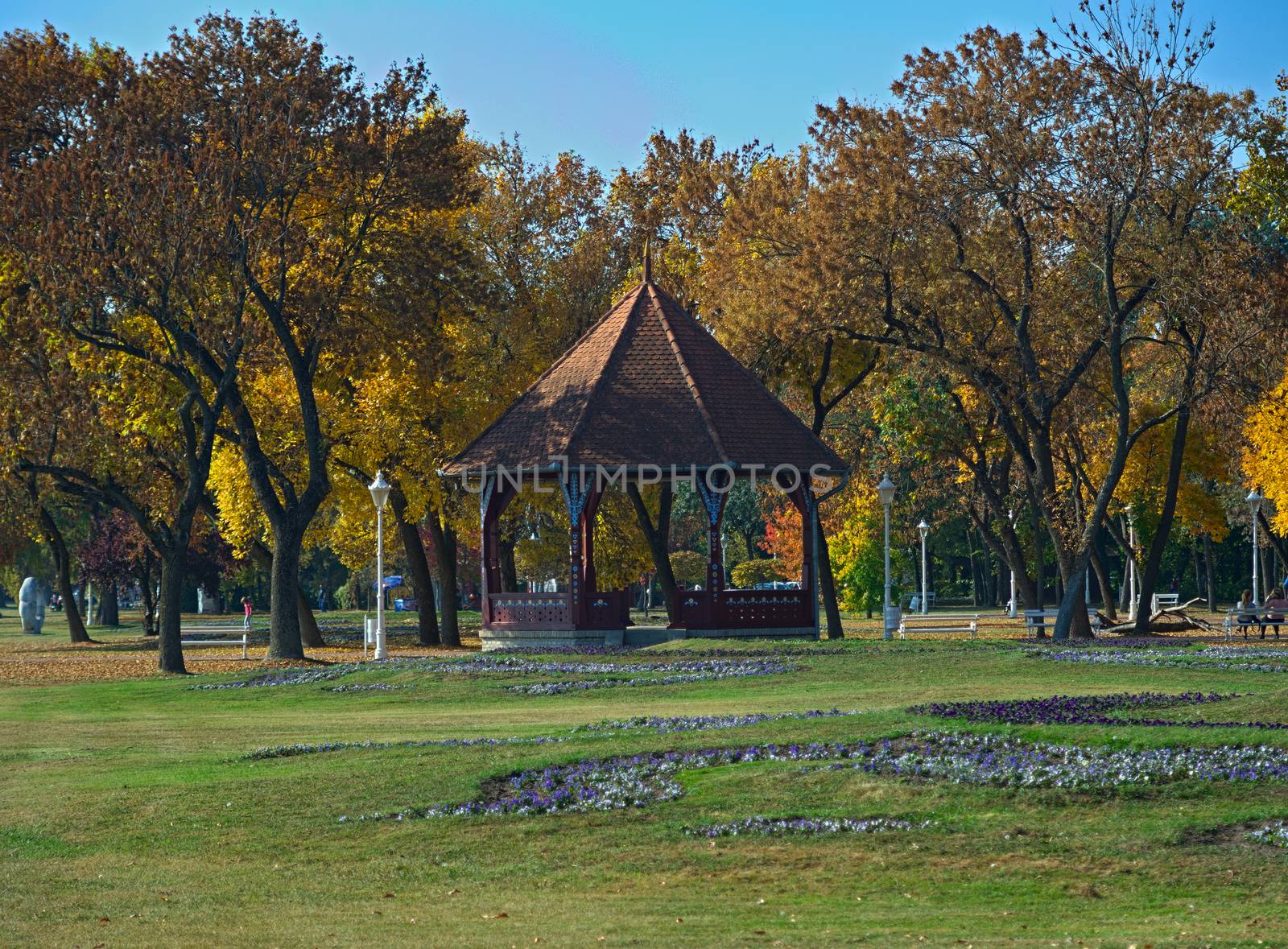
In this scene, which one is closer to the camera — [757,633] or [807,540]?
[757,633]

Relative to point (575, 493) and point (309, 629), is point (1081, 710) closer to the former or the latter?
point (575, 493)

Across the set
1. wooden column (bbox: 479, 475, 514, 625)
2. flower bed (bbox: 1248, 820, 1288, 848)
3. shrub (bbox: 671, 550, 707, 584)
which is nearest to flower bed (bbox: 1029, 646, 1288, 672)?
flower bed (bbox: 1248, 820, 1288, 848)

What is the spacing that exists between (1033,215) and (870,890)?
88.4ft

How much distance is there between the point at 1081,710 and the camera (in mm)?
18188

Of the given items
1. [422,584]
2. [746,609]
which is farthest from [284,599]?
[422,584]

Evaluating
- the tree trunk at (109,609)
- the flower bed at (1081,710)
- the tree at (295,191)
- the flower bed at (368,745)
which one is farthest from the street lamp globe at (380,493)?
the tree trunk at (109,609)

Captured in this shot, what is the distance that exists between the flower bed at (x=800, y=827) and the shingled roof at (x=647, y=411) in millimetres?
22761

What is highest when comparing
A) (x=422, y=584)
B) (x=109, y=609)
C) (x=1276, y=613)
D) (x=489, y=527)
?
(x=489, y=527)

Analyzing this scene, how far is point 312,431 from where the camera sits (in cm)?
3466

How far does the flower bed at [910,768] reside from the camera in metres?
13.7

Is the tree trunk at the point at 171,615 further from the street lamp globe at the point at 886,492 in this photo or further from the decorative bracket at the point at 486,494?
the street lamp globe at the point at 886,492

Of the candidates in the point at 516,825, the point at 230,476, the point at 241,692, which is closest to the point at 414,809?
the point at 516,825

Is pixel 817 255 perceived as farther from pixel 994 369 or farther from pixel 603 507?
pixel 603 507

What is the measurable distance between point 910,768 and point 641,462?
2159 centimetres
